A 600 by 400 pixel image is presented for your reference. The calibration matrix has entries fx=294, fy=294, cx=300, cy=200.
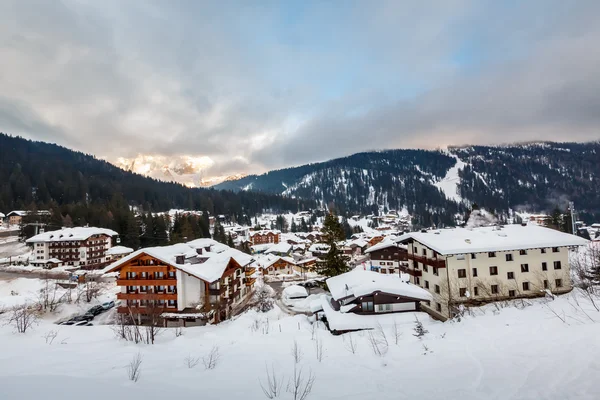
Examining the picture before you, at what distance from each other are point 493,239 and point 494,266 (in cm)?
274

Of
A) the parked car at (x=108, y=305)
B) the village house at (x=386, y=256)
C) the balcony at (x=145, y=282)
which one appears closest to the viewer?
the balcony at (x=145, y=282)

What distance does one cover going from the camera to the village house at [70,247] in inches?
2422

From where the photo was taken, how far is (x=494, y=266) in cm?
2881

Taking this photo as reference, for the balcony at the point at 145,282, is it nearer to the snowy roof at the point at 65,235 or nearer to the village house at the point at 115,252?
the village house at the point at 115,252

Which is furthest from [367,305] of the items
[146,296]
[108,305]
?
[108,305]

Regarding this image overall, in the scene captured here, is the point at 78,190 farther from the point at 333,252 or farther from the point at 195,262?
the point at 333,252

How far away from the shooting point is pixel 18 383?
601cm

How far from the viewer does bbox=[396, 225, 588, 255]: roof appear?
92.3 feet

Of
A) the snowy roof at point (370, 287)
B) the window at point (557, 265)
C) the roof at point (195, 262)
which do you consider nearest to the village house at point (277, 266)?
the roof at point (195, 262)

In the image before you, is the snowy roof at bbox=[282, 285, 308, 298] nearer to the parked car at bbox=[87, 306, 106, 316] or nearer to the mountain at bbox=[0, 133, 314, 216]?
the parked car at bbox=[87, 306, 106, 316]

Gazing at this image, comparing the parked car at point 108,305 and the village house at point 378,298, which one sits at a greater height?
the village house at point 378,298

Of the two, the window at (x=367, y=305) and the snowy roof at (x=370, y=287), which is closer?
the snowy roof at (x=370, y=287)

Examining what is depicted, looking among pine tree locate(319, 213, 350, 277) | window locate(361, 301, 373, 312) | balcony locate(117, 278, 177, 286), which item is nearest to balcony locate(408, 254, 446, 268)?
pine tree locate(319, 213, 350, 277)

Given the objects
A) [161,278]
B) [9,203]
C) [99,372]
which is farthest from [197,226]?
[99,372]
